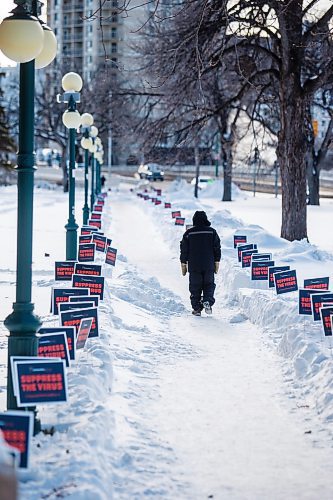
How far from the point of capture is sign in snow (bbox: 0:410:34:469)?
5156 mm

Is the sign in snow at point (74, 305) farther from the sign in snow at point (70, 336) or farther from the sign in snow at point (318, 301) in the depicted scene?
the sign in snow at point (318, 301)

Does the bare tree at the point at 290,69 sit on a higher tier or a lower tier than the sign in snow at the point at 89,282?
higher

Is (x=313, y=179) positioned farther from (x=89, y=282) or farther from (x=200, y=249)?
(x=89, y=282)

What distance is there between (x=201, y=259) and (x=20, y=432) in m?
7.73

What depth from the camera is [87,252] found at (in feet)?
48.9

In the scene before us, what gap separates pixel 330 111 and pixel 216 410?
17.4m

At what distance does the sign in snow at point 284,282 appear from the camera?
1152cm

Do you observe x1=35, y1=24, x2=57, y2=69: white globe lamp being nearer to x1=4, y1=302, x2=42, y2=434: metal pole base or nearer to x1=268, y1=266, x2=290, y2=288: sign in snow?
x1=4, y1=302, x2=42, y2=434: metal pole base

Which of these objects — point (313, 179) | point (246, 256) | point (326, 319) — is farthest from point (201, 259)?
point (313, 179)

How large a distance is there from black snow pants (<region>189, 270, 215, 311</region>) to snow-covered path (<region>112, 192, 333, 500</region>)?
0.79m

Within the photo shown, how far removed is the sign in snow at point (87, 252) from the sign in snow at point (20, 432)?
9674mm

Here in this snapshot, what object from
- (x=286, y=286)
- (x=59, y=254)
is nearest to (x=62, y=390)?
(x=286, y=286)

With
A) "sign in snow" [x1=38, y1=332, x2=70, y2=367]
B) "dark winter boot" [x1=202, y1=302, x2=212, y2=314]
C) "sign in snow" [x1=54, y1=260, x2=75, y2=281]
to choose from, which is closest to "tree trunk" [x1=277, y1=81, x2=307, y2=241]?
"dark winter boot" [x1=202, y1=302, x2=212, y2=314]

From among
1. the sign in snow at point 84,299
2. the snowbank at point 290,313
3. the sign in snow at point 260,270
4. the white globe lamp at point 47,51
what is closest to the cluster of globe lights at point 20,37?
the white globe lamp at point 47,51
